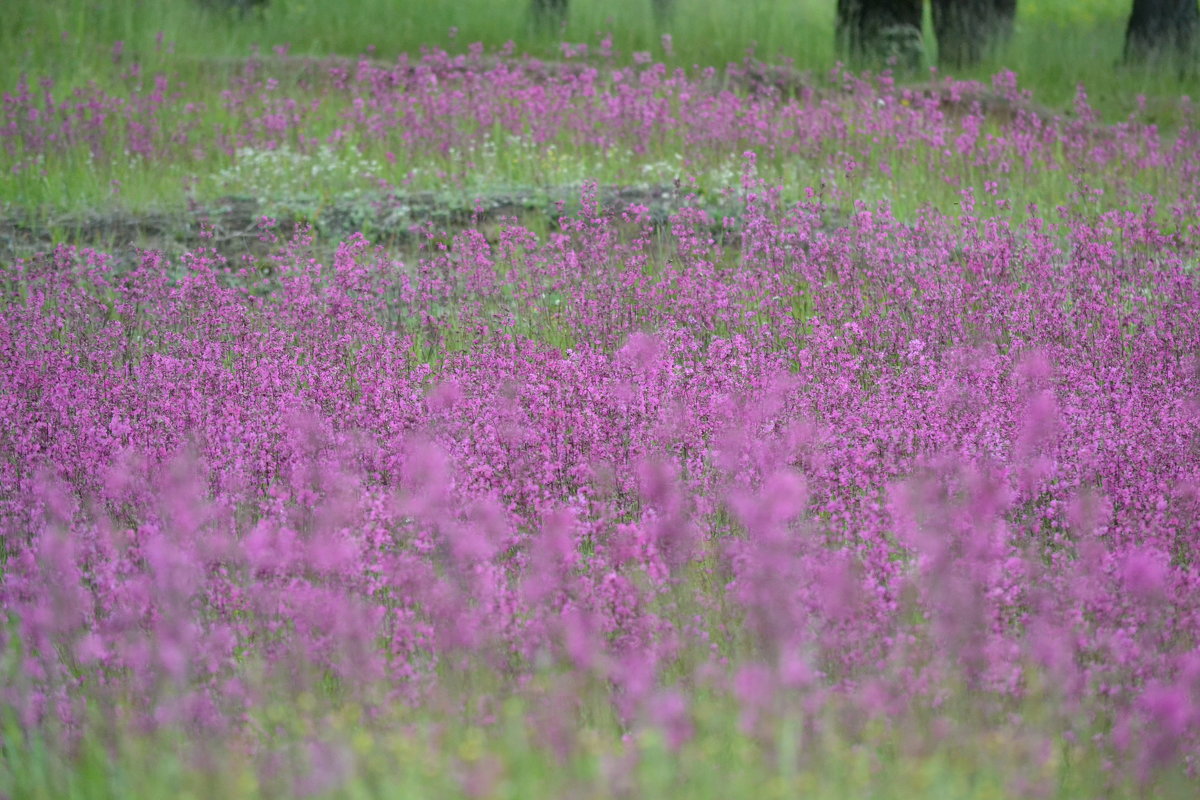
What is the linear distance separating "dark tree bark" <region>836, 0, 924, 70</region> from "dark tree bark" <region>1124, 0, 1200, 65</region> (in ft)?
7.96

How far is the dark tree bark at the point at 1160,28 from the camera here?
14070mm

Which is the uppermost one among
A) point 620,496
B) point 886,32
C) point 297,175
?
point 886,32

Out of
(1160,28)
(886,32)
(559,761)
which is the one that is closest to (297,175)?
(559,761)

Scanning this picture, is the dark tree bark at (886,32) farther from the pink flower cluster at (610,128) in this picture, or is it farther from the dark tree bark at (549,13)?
the dark tree bark at (549,13)

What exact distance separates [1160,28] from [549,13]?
712 cm

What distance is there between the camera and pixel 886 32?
13945 mm

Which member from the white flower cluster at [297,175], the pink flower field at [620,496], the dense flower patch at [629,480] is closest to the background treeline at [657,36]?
the white flower cluster at [297,175]

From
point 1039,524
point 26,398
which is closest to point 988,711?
point 1039,524

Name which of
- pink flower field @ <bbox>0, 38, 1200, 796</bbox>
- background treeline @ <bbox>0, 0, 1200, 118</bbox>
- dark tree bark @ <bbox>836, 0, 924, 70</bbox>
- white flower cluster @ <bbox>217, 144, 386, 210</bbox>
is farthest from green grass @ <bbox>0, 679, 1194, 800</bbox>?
dark tree bark @ <bbox>836, 0, 924, 70</bbox>

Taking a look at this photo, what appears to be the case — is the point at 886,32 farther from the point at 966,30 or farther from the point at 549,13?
the point at 549,13

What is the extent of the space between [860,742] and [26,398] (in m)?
3.87

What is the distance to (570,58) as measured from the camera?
46.4ft

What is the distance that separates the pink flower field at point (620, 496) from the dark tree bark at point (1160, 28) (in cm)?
675

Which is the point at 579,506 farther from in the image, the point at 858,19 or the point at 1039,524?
the point at 858,19
